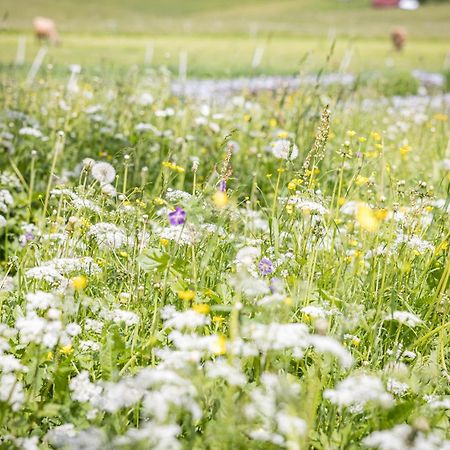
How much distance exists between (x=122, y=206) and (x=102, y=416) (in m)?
1.39

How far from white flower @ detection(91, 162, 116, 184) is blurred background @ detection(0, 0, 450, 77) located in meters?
2.08

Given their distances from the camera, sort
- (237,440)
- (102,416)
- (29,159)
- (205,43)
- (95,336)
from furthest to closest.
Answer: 1. (205,43)
2. (29,159)
3. (95,336)
4. (102,416)
5. (237,440)

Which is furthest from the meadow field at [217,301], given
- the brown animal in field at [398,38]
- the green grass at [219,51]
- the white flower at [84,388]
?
the brown animal in field at [398,38]

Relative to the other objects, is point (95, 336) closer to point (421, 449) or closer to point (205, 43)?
point (421, 449)

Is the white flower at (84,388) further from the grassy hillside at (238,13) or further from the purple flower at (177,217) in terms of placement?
the grassy hillside at (238,13)

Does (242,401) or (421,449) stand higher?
(421,449)

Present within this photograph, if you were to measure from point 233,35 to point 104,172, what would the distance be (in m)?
40.5

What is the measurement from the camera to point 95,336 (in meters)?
2.80

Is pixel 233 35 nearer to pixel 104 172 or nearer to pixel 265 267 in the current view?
pixel 104 172

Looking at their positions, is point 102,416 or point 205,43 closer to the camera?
point 102,416

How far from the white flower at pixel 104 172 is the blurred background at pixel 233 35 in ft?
6.84

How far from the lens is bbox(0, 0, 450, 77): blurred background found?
63.3 ft

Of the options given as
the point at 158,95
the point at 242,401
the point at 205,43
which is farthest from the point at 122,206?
the point at 205,43

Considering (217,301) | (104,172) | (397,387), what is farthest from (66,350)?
(104,172)
